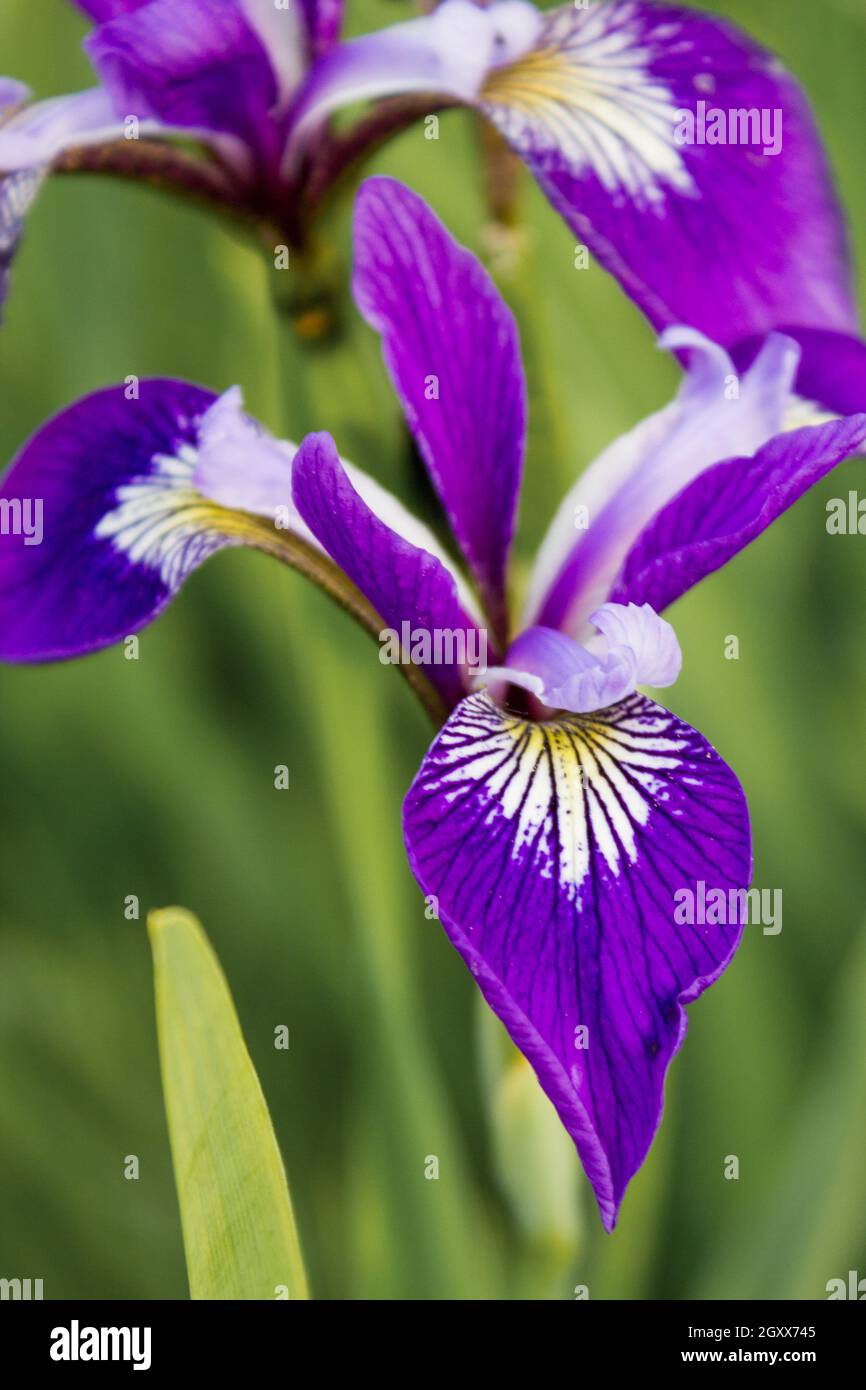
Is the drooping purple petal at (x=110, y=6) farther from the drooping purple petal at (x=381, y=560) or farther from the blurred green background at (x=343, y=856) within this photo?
the drooping purple petal at (x=381, y=560)

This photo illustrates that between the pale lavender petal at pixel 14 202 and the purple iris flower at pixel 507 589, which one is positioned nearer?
the purple iris flower at pixel 507 589

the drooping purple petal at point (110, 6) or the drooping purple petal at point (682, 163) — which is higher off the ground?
the drooping purple petal at point (110, 6)

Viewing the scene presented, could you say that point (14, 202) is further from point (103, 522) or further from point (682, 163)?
point (682, 163)

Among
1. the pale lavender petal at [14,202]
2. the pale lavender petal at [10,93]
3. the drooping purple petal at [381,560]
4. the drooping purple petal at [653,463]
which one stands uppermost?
the pale lavender petal at [10,93]

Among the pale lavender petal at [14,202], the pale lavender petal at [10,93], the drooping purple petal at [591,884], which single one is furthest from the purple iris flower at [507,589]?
the pale lavender petal at [10,93]

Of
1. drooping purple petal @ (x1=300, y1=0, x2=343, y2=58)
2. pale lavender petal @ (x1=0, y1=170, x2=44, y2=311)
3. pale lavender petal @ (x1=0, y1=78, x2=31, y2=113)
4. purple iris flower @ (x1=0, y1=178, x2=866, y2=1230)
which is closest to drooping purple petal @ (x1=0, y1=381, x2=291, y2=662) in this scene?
purple iris flower @ (x1=0, y1=178, x2=866, y2=1230)

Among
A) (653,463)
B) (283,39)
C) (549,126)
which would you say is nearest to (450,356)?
(653,463)
